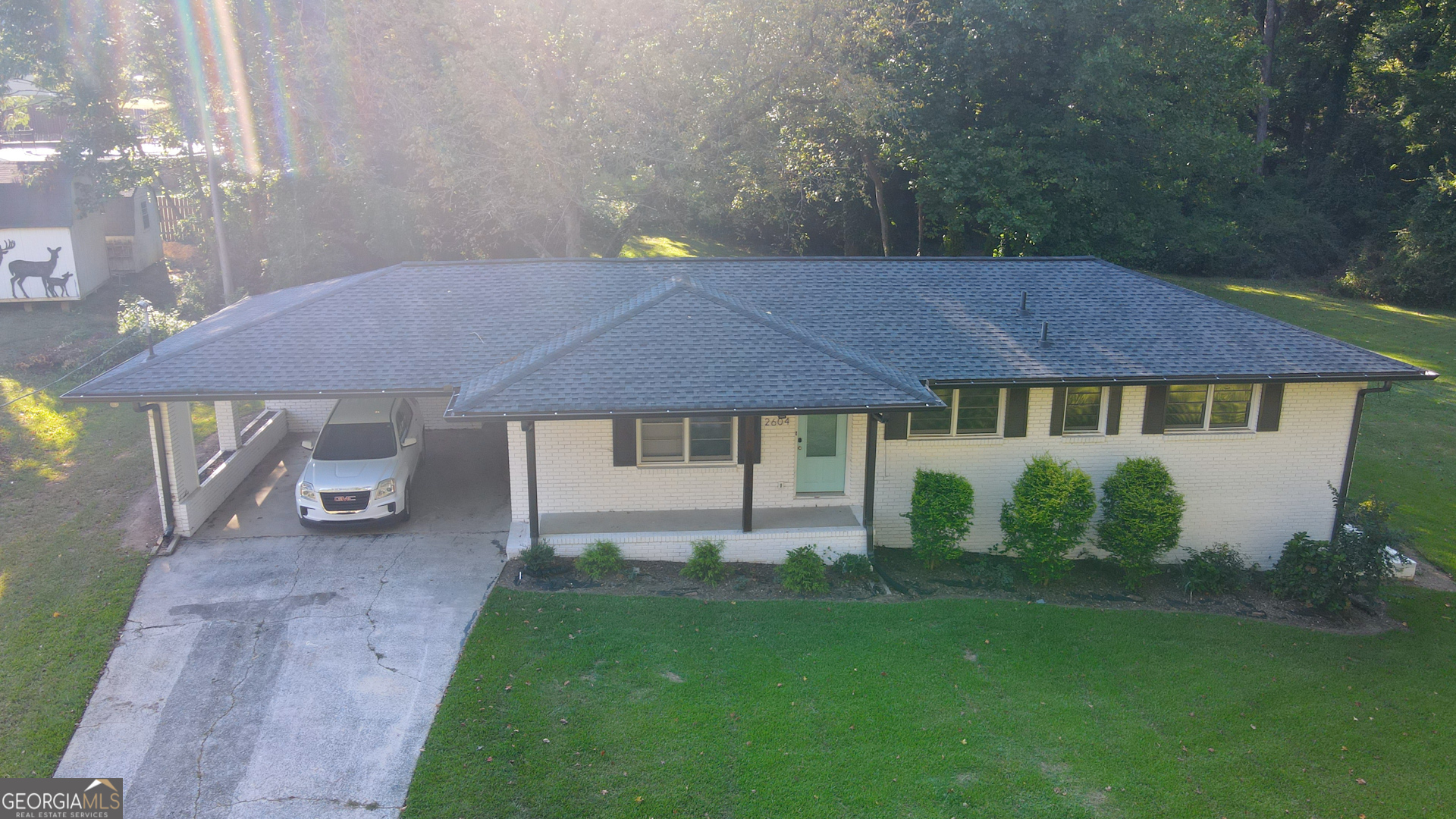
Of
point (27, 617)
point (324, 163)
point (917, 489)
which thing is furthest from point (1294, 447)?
point (324, 163)

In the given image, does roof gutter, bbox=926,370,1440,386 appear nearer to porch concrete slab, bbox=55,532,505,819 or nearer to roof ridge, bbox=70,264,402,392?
porch concrete slab, bbox=55,532,505,819

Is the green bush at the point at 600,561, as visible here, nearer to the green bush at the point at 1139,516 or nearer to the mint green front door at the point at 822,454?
the mint green front door at the point at 822,454

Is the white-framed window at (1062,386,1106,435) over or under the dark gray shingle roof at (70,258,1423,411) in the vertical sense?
under

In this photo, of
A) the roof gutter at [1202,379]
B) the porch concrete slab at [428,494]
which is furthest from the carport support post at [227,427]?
the roof gutter at [1202,379]

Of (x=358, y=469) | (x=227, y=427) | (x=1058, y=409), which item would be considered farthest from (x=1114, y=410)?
(x=227, y=427)

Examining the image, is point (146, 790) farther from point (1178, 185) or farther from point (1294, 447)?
point (1178, 185)

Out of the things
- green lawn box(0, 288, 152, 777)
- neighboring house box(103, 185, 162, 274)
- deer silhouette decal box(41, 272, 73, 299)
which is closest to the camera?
green lawn box(0, 288, 152, 777)

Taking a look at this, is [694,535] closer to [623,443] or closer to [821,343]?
[623,443]

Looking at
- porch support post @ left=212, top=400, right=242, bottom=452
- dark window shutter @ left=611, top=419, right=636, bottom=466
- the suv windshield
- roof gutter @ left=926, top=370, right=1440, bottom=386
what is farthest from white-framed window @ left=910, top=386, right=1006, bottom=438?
porch support post @ left=212, top=400, right=242, bottom=452
